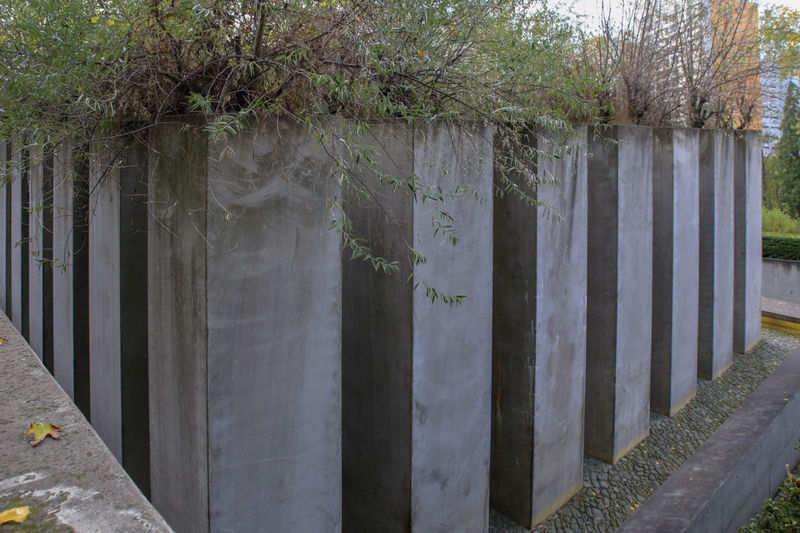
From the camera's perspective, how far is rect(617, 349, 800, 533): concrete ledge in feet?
12.7

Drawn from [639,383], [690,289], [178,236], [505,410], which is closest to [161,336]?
[178,236]

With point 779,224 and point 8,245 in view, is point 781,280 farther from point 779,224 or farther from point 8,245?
point 8,245

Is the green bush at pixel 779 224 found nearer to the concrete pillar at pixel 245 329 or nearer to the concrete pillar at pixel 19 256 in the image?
the concrete pillar at pixel 245 329

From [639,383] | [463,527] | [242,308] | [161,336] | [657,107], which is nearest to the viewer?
[242,308]

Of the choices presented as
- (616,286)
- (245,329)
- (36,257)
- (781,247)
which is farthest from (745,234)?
(36,257)

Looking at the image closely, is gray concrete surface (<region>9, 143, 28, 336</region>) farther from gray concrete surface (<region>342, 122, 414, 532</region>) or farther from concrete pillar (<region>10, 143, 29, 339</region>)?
gray concrete surface (<region>342, 122, 414, 532</region>)

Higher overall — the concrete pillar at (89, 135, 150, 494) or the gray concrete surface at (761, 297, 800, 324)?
the concrete pillar at (89, 135, 150, 494)

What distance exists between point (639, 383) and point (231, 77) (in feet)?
14.1

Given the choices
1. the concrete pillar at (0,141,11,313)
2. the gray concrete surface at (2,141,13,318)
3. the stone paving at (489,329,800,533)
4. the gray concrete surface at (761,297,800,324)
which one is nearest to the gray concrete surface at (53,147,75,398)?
the stone paving at (489,329,800,533)

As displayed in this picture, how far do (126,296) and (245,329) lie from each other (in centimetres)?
112

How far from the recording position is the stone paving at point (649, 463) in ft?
13.2

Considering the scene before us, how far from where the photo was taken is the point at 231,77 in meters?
2.45

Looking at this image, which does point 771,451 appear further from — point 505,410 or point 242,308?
point 242,308

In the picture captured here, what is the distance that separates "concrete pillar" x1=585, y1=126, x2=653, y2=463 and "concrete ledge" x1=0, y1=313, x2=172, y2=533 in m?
4.04
